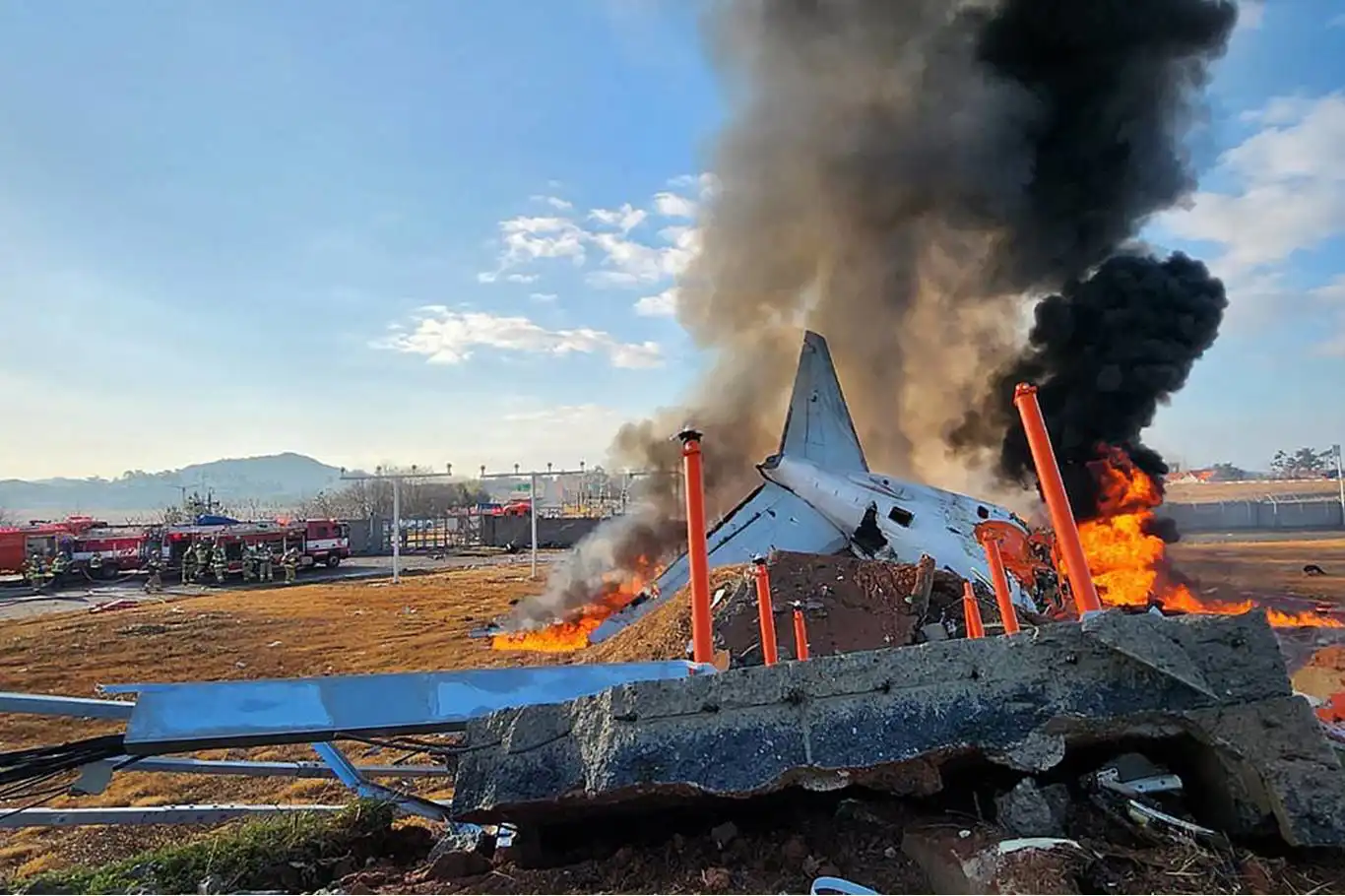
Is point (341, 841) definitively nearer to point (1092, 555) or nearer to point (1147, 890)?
point (1147, 890)

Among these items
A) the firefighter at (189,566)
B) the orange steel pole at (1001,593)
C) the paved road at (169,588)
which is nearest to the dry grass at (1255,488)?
the paved road at (169,588)

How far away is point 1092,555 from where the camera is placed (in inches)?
644

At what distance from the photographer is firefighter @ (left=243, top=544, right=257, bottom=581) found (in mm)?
31094

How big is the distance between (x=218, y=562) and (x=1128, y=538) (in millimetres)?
30694

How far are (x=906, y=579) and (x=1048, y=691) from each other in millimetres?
7043

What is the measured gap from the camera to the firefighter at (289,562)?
3072 centimetres

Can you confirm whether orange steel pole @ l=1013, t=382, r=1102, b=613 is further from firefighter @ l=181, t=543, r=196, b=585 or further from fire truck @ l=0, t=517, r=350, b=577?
fire truck @ l=0, t=517, r=350, b=577

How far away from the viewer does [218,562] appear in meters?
30.9

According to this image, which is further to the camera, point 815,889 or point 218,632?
point 218,632

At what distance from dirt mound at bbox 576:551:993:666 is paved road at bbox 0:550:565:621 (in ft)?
65.7

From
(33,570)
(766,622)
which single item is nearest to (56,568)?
(33,570)

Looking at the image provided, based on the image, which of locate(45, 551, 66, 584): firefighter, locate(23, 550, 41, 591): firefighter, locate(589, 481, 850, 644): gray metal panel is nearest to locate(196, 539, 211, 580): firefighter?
locate(45, 551, 66, 584): firefighter

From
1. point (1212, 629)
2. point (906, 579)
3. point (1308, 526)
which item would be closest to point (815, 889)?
point (1212, 629)

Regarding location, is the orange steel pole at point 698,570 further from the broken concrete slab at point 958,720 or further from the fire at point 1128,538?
the fire at point 1128,538
